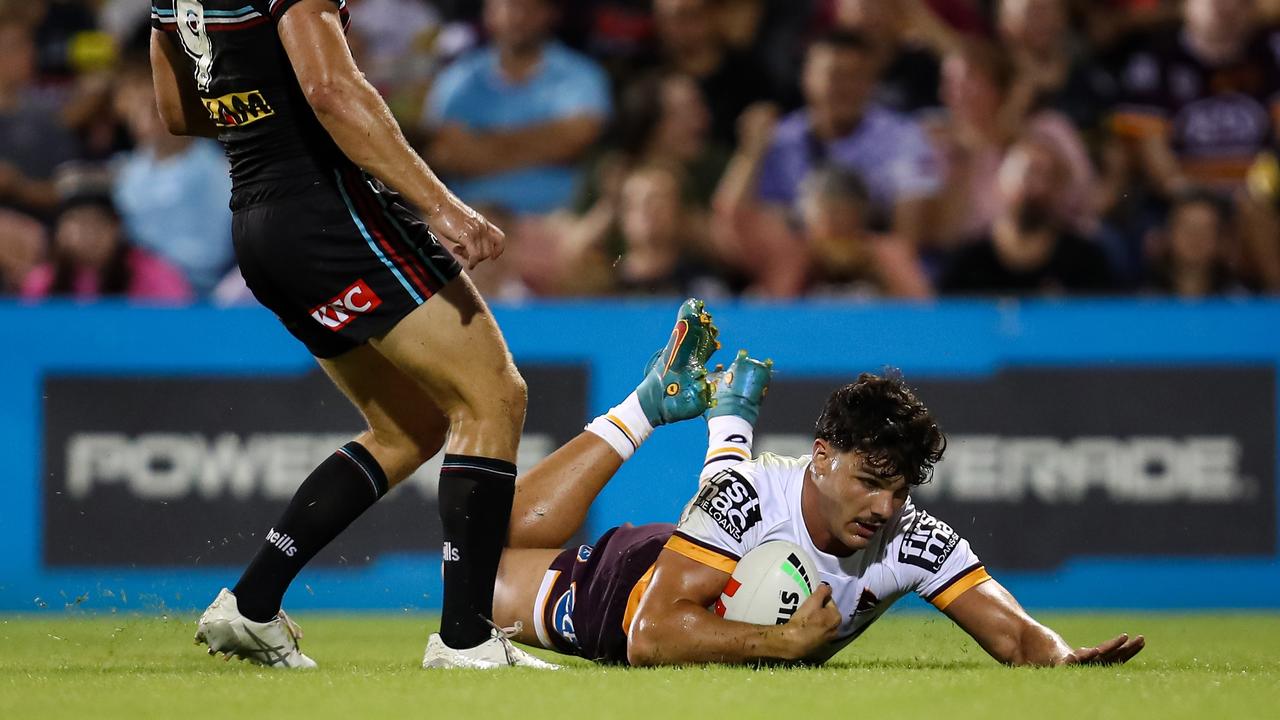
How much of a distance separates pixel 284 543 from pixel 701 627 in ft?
4.36

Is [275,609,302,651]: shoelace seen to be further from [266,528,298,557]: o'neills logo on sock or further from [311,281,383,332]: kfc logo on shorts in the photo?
[311,281,383,332]: kfc logo on shorts

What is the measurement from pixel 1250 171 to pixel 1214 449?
2.63m

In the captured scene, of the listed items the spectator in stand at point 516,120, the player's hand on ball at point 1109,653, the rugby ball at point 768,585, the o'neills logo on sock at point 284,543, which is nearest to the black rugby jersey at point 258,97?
the o'neills logo on sock at point 284,543

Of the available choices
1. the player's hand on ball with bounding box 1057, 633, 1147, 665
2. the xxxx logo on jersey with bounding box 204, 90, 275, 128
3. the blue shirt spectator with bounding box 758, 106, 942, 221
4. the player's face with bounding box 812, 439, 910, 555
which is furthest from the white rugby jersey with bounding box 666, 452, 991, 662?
the blue shirt spectator with bounding box 758, 106, 942, 221

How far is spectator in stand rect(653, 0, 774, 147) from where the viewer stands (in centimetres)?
1002

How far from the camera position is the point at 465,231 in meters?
4.34

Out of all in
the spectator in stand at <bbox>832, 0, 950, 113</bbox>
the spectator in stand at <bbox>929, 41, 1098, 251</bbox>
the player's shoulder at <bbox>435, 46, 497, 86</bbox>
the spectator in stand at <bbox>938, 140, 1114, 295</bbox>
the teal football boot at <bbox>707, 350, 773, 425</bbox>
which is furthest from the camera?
the player's shoulder at <bbox>435, 46, 497, 86</bbox>

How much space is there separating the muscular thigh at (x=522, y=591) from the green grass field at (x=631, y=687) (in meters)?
0.31

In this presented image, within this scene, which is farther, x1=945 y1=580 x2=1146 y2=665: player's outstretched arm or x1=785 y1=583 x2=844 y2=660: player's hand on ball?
x1=945 y1=580 x2=1146 y2=665: player's outstretched arm

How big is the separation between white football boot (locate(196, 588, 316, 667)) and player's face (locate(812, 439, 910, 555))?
1.64m

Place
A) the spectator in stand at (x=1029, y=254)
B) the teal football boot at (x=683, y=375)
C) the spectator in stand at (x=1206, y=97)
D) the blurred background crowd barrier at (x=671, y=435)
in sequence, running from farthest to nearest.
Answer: the spectator in stand at (x=1206, y=97) → the spectator in stand at (x=1029, y=254) → the blurred background crowd barrier at (x=671, y=435) → the teal football boot at (x=683, y=375)

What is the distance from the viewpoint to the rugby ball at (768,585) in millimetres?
4656

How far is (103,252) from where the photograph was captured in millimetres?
9250

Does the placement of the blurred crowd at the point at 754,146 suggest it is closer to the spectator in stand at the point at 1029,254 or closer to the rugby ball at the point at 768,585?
the spectator in stand at the point at 1029,254
